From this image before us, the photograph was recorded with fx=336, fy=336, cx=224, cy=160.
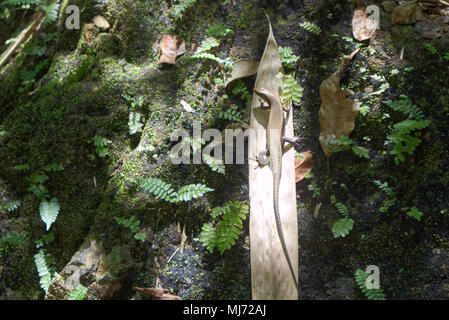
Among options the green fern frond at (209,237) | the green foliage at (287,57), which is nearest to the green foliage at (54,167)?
the green fern frond at (209,237)

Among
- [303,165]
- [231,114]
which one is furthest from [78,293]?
[303,165]

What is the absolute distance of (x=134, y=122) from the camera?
14.2 ft

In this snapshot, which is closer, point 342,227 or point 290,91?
point 342,227

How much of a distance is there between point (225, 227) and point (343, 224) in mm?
1232

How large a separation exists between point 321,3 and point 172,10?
2041mm

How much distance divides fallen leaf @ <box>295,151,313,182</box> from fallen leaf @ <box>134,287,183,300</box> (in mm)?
1862

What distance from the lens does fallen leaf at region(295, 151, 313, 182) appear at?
382cm

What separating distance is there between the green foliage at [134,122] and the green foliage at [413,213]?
321 centimetres

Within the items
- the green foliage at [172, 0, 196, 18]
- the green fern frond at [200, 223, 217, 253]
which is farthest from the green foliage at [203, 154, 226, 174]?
the green foliage at [172, 0, 196, 18]

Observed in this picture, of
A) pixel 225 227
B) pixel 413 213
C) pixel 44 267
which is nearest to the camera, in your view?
pixel 413 213

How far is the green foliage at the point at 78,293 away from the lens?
3.58 meters

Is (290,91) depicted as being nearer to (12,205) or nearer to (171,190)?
(171,190)

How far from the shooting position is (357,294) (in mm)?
3322

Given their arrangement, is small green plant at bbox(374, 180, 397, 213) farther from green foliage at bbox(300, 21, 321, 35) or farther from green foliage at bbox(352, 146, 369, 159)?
green foliage at bbox(300, 21, 321, 35)
